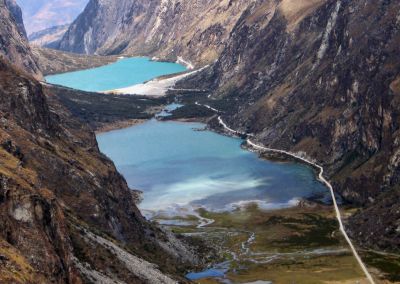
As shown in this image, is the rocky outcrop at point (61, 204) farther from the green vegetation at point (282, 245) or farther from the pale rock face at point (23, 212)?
the green vegetation at point (282, 245)

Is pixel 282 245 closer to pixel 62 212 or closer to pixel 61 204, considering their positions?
pixel 61 204

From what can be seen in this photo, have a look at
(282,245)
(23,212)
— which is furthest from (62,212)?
(282,245)

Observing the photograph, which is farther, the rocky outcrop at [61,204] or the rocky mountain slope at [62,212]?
the rocky outcrop at [61,204]

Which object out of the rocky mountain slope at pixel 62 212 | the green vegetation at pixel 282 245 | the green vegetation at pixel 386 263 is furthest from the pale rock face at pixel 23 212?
the green vegetation at pixel 386 263

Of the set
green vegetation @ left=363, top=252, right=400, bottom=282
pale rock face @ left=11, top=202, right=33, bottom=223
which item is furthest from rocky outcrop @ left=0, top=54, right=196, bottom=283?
green vegetation @ left=363, top=252, right=400, bottom=282

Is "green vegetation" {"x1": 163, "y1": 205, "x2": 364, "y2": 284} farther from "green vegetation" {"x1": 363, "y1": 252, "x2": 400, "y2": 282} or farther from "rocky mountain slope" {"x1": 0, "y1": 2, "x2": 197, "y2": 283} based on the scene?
"rocky mountain slope" {"x1": 0, "y1": 2, "x2": 197, "y2": 283}

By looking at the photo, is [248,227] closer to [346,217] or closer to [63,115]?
[346,217]

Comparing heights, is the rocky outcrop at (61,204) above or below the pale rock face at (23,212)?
above

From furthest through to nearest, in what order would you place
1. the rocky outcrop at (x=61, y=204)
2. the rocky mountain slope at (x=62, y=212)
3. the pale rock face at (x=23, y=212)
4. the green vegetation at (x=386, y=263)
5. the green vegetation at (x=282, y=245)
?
the green vegetation at (x=282, y=245) → the green vegetation at (x=386, y=263) → the pale rock face at (x=23, y=212) → the rocky outcrop at (x=61, y=204) → the rocky mountain slope at (x=62, y=212)

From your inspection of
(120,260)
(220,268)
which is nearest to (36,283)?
(120,260)
